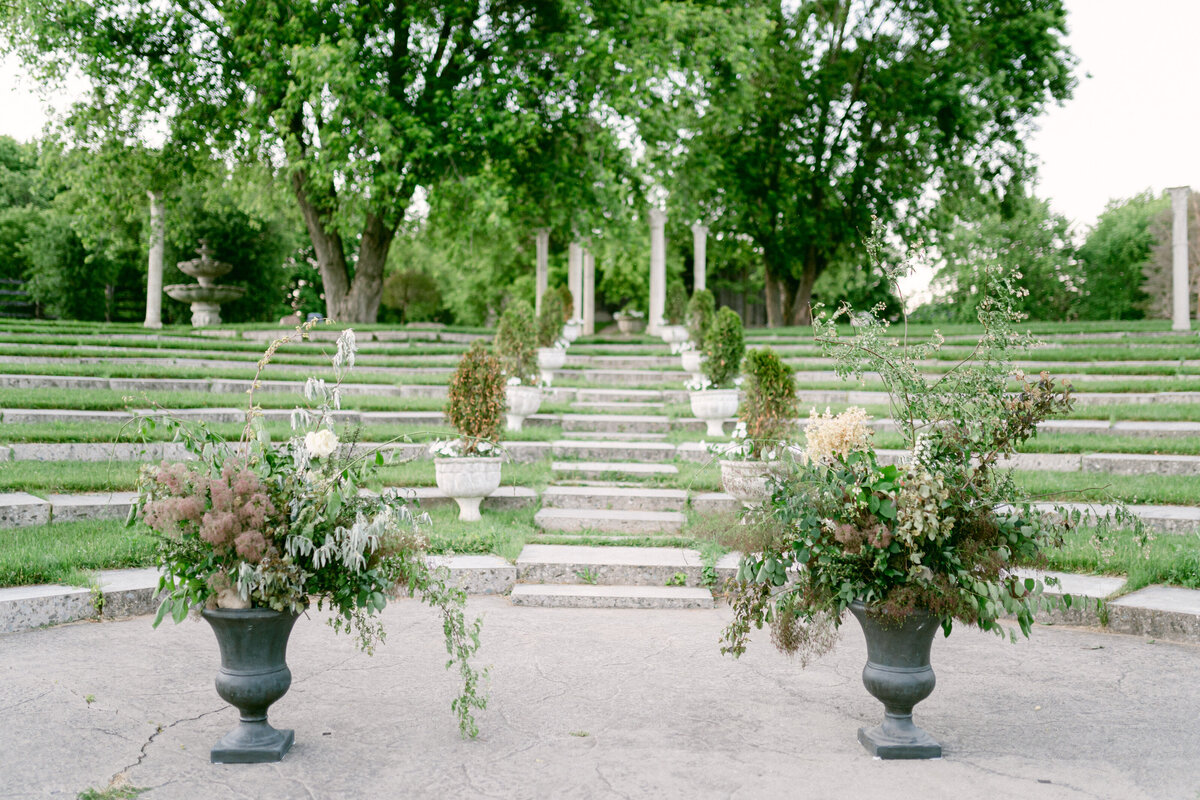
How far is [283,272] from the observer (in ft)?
102

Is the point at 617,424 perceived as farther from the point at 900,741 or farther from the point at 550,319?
the point at 900,741

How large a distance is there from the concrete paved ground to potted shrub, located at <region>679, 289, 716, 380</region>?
33.6 feet

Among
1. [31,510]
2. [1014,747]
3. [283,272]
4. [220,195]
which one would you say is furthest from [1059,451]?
[283,272]

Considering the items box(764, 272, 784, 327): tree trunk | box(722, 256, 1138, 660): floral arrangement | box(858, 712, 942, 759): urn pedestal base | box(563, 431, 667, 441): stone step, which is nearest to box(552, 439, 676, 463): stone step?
box(563, 431, 667, 441): stone step

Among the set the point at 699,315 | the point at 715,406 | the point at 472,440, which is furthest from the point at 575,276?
the point at 472,440

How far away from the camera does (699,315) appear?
17.9 metres

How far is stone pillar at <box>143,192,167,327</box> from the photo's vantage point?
19562 mm

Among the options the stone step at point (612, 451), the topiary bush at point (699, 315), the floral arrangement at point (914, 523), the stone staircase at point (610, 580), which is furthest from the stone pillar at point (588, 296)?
the floral arrangement at point (914, 523)

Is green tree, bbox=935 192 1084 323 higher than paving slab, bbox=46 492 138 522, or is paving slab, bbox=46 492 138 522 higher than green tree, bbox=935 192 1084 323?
green tree, bbox=935 192 1084 323

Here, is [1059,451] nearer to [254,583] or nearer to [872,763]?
[872,763]

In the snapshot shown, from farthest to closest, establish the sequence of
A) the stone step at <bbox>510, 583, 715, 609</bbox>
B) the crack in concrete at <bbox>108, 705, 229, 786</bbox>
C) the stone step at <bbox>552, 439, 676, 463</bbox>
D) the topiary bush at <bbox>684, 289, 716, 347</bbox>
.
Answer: the topiary bush at <bbox>684, 289, 716, 347</bbox> < the stone step at <bbox>552, 439, 676, 463</bbox> < the stone step at <bbox>510, 583, 715, 609</bbox> < the crack in concrete at <bbox>108, 705, 229, 786</bbox>

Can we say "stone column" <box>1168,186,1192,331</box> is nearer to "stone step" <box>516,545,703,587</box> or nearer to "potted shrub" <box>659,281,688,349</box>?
"potted shrub" <box>659,281,688,349</box>

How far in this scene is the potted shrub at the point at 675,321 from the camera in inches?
823

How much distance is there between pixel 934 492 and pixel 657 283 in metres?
19.2
